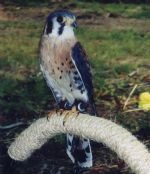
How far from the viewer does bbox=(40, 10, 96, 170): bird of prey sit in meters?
3.11

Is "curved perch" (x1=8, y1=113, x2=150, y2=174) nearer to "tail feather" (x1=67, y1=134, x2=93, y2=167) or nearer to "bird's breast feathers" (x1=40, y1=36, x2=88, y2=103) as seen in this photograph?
"tail feather" (x1=67, y1=134, x2=93, y2=167)

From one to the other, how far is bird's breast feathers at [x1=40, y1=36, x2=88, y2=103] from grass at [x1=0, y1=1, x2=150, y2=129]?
59.1 inches

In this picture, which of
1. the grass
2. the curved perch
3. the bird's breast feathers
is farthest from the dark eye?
the grass

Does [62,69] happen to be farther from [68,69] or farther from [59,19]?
[59,19]

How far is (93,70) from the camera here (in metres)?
6.02

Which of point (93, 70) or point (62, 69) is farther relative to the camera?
point (93, 70)

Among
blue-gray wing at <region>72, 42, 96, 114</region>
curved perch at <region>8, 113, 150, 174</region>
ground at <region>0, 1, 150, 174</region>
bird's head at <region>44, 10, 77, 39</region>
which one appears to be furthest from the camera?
ground at <region>0, 1, 150, 174</region>

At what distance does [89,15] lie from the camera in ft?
29.1

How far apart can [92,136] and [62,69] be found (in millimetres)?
886

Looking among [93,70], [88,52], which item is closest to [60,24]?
[93,70]

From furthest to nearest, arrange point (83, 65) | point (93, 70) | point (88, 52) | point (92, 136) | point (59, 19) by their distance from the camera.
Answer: point (88, 52) → point (93, 70) → point (83, 65) → point (59, 19) → point (92, 136)

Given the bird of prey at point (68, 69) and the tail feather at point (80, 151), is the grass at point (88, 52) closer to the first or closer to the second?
the bird of prey at point (68, 69)

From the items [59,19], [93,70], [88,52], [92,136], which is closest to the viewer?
[92,136]

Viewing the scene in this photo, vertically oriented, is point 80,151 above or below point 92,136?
below
